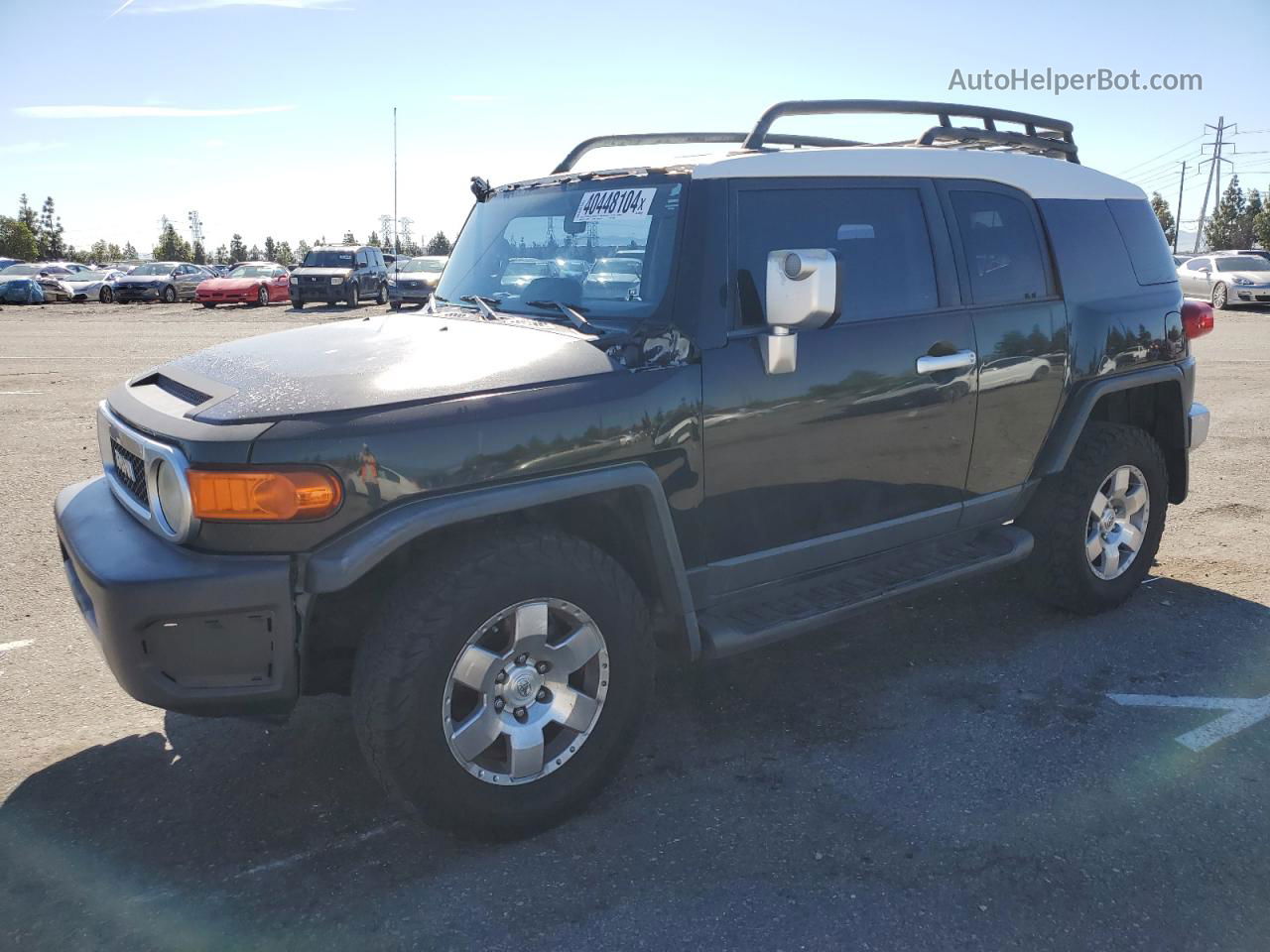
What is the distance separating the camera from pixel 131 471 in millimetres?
3088

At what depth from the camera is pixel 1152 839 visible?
2969mm

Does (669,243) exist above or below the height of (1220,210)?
below

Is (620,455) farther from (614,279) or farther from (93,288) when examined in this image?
(93,288)

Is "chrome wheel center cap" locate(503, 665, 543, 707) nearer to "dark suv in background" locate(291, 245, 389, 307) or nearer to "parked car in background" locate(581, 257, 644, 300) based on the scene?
"parked car in background" locate(581, 257, 644, 300)

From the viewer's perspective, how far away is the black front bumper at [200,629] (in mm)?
2537

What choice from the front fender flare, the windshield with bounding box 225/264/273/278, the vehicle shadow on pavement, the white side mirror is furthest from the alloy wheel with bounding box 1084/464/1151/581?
the windshield with bounding box 225/264/273/278

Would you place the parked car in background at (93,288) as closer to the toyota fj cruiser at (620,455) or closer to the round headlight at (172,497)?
the toyota fj cruiser at (620,455)

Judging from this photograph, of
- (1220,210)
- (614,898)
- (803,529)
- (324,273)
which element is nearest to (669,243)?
(803,529)

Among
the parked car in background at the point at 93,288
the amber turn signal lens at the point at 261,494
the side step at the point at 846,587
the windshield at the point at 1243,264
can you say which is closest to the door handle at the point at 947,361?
the side step at the point at 846,587

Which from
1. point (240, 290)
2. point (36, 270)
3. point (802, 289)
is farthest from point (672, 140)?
point (36, 270)

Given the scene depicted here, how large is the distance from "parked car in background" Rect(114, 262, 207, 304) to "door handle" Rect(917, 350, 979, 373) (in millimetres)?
34552

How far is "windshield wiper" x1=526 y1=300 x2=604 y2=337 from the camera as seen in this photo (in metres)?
3.27

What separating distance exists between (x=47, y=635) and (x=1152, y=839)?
4.30m

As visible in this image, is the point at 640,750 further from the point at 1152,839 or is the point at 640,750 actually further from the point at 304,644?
the point at 1152,839
